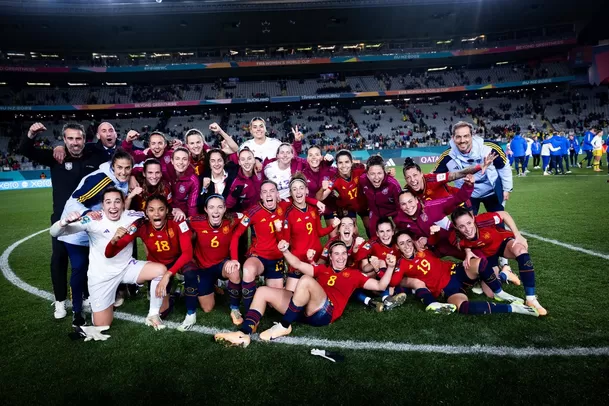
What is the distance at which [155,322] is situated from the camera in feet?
12.0

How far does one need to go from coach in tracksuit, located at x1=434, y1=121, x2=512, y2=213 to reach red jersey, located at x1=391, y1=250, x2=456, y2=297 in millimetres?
1497

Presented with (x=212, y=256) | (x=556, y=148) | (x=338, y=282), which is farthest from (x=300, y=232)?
(x=556, y=148)

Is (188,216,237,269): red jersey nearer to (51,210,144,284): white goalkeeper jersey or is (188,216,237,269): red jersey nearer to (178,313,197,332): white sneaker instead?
(178,313,197,332): white sneaker

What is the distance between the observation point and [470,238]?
4035 mm

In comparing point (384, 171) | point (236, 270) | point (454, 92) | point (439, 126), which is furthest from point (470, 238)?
point (454, 92)

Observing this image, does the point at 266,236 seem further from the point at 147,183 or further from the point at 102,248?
the point at 102,248

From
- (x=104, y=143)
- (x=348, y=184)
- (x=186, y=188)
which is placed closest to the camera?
(x=186, y=188)

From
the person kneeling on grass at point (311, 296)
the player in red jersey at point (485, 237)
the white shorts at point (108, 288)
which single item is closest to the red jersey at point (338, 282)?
the person kneeling on grass at point (311, 296)

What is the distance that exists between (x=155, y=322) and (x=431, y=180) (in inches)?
158

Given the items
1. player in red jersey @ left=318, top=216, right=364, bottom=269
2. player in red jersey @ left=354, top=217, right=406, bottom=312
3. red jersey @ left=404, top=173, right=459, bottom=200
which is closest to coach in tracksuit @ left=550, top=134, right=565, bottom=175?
red jersey @ left=404, top=173, right=459, bottom=200

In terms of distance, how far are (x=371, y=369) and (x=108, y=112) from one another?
1664 inches

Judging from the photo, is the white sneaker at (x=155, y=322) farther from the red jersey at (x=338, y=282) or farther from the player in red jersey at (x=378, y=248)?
the player in red jersey at (x=378, y=248)

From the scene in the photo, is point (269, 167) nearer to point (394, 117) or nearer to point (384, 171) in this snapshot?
point (384, 171)

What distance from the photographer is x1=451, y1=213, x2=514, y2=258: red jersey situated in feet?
13.2
